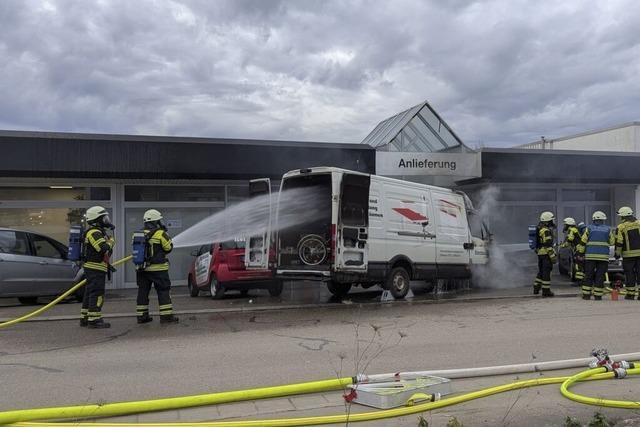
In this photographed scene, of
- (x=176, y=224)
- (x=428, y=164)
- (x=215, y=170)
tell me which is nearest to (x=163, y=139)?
(x=215, y=170)

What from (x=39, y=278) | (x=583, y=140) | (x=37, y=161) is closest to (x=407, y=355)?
(x=39, y=278)

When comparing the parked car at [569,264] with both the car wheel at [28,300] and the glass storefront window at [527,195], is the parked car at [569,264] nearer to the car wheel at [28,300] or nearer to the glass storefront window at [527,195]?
the glass storefront window at [527,195]

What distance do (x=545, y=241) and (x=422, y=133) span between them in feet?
17.7

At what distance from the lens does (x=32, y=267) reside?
37.3 ft

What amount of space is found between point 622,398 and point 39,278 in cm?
1050

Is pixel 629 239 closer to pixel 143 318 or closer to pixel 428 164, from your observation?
pixel 428 164

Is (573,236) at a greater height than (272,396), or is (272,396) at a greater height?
(573,236)

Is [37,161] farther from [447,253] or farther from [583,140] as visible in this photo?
[583,140]

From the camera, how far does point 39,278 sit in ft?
37.6

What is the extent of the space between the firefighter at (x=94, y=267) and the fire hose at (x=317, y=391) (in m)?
4.53

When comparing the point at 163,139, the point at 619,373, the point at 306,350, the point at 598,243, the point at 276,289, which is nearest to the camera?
the point at 619,373

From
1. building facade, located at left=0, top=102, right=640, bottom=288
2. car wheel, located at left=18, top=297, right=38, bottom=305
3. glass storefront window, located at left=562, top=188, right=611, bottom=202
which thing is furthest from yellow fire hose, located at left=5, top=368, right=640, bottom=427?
glass storefront window, located at left=562, top=188, right=611, bottom=202

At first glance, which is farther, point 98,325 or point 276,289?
point 276,289

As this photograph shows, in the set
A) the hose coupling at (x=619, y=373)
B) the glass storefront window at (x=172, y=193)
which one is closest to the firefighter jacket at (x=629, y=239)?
the hose coupling at (x=619, y=373)
